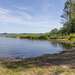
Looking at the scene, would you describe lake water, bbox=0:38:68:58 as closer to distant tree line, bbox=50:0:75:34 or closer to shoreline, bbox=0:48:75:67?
shoreline, bbox=0:48:75:67

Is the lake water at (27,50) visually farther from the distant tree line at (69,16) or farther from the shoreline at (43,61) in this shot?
the distant tree line at (69,16)

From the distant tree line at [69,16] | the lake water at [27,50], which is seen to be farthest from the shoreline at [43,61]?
the distant tree line at [69,16]

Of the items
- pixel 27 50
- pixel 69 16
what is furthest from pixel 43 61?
pixel 69 16

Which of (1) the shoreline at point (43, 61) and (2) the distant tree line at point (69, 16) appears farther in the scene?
(2) the distant tree line at point (69, 16)

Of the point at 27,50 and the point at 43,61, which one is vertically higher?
the point at 43,61

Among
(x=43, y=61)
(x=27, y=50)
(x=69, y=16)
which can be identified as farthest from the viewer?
(x=69, y=16)

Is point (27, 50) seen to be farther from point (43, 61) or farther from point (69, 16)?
point (69, 16)

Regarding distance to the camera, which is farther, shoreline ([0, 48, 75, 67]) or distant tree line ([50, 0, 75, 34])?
distant tree line ([50, 0, 75, 34])

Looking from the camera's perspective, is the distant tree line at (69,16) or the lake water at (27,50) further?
the distant tree line at (69,16)

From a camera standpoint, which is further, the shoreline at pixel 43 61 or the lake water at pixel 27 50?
the lake water at pixel 27 50

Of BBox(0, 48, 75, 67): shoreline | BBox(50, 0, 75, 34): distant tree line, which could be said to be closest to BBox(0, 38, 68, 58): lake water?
BBox(0, 48, 75, 67): shoreline

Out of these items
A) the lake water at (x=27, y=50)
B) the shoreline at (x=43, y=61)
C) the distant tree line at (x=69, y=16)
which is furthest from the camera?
the distant tree line at (x=69, y=16)

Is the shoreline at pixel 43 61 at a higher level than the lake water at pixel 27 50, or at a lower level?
higher

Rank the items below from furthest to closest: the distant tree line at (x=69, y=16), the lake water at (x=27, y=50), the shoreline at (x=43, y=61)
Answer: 1. the distant tree line at (x=69, y=16)
2. the lake water at (x=27, y=50)
3. the shoreline at (x=43, y=61)
